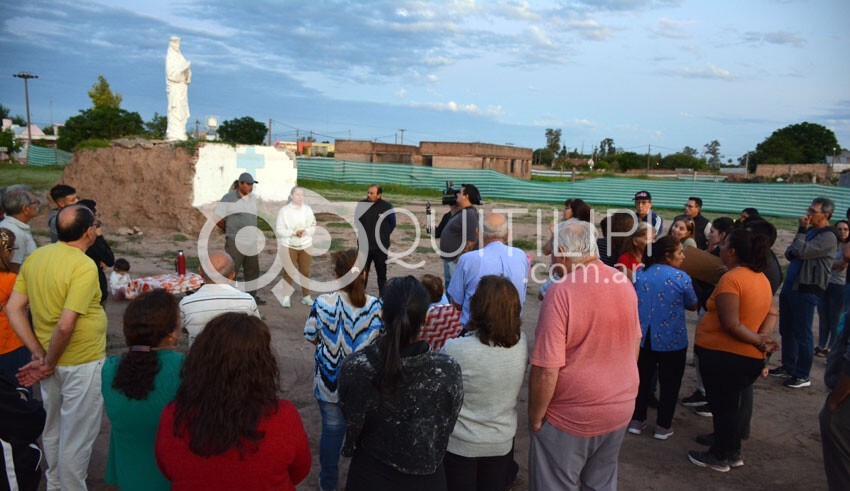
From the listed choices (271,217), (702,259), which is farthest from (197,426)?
(271,217)

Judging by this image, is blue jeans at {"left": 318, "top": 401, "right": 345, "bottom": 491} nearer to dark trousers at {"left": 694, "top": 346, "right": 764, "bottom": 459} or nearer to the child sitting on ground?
dark trousers at {"left": 694, "top": 346, "right": 764, "bottom": 459}

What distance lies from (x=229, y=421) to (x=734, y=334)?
11.1ft

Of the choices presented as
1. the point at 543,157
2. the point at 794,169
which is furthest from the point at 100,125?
the point at 543,157

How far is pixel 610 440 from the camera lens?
2.86 meters

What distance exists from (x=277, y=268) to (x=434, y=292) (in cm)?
673

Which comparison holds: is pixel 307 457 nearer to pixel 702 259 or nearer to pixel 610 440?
pixel 610 440

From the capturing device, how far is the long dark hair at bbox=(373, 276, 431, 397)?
7.29ft

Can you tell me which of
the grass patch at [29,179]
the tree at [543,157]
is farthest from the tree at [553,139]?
the grass patch at [29,179]

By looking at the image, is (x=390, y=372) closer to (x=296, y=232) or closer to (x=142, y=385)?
(x=142, y=385)

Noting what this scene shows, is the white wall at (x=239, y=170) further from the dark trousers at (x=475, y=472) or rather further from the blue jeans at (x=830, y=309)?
the dark trousers at (x=475, y=472)

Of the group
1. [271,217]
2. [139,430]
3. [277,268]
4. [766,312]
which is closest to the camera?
[139,430]

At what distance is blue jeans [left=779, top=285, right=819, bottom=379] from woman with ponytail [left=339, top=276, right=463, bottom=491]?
4889 millimetres

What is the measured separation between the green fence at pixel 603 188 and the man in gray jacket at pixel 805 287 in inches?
738

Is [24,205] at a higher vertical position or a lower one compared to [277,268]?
higher
